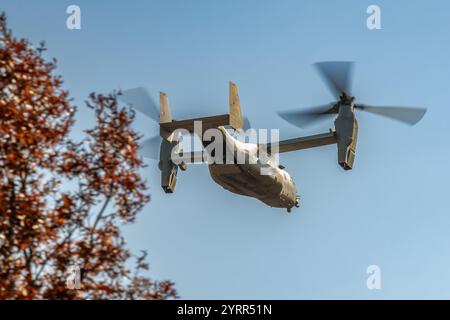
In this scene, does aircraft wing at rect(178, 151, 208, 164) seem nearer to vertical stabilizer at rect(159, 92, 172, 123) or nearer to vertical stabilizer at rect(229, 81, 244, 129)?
vertical stabilizer at rect(159, 92, 172, 123)

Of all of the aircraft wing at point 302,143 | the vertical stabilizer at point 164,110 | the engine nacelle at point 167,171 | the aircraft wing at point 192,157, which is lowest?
the engine nacelle at point 167,171

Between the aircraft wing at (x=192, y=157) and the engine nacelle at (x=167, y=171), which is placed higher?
the aircraft wing at (x=192, y=157)

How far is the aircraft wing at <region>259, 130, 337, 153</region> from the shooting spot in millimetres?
32594

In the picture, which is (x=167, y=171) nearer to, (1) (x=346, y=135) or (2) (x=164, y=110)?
(2) (x=164, y=110)

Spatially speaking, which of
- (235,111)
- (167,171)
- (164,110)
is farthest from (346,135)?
(167,171)

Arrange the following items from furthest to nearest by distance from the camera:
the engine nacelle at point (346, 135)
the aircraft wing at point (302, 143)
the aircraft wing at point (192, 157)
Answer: the aircraft wing at point (192, 157) → the aircraft wing at point (302, 143) → the engine nacelle at point (346, 135)

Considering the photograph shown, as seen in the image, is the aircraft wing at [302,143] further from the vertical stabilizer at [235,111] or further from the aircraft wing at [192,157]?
the vertical stabilizer at [235,111]

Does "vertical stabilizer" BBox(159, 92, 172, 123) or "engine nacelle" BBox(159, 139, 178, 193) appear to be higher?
"vertical stabilizer" BBox(159, 92, 172, 123)

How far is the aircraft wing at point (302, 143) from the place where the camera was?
107 ft

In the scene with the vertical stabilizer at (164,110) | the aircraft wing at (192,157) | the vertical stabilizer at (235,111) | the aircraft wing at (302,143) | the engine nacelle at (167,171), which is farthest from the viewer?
the aircraft wing at (192,157)

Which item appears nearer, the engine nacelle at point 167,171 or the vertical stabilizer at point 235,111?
the vertical stabilizer at point 235,111
